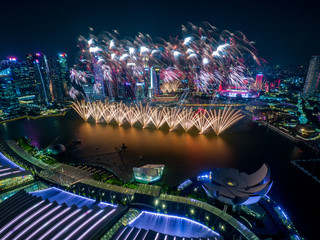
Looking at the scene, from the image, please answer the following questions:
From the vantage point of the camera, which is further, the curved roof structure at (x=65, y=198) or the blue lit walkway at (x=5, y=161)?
the blue lit walkway at (x=5, y=161)

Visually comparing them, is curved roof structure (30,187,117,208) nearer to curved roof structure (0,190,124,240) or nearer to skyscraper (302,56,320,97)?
curved roof structure (0,190,124,240)

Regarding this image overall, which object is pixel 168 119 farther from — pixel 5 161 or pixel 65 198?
pixel 5 161

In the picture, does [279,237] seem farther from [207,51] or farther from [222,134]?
[207,51]

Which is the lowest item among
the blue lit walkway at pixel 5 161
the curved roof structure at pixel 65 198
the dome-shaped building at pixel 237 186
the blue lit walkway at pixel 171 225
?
the blue lit walkway at pixel 171 225

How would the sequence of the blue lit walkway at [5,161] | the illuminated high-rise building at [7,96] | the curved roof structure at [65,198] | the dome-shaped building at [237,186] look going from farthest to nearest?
the illuminated high-rise building at [7,96], the blue lit walkway at [5,161], the curved roof structure at [65,198], the dome-shaped building at [237,186]

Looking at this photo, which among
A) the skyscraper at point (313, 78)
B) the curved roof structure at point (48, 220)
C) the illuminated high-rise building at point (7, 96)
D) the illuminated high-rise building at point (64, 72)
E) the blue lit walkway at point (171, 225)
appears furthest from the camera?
the illuminated high-rise building at point (64, 72)

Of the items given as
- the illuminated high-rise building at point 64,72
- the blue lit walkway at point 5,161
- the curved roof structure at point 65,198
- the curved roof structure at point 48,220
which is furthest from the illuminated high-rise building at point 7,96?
the curved roof structure at point 48,220

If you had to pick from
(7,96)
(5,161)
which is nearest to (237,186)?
(5,161)

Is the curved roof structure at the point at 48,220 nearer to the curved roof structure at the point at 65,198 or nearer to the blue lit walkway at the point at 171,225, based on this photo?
the blue lit walkway at the point at 171,225

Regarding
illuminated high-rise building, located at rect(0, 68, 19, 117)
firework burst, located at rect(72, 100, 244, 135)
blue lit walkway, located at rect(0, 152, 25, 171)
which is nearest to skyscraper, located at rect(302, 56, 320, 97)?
firework burst, located at rect(72, 100, 244, 135)

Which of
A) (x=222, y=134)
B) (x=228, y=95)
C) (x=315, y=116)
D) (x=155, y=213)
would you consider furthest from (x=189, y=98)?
(x=155, y=213)
